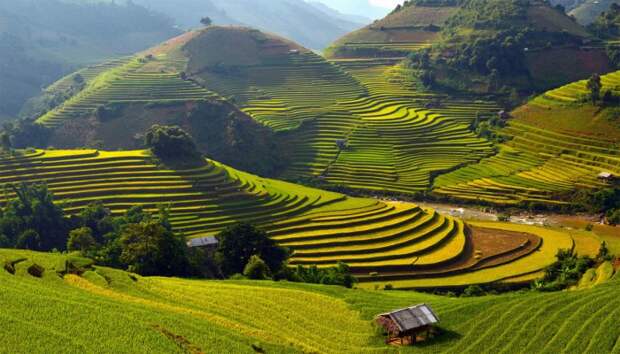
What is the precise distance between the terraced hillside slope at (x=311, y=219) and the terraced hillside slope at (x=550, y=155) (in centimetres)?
1145

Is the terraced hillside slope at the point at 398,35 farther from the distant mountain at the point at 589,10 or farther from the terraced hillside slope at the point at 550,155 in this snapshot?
the distant mountain at the point at 589,10

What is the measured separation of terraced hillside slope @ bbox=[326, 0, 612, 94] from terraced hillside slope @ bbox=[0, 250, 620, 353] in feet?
212

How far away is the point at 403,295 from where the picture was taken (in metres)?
30.9

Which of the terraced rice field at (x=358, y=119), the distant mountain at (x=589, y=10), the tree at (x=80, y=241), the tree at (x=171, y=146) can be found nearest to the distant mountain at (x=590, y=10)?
the distant mountain at (x=589, y=10)

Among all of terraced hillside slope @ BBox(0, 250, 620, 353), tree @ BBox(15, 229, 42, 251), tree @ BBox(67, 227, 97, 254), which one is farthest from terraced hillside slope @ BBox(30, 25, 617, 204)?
terraced hillside slope @ BBox(0, 250, 620, 353)

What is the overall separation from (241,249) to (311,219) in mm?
11422

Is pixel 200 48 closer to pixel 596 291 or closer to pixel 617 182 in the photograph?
pixel 617 182

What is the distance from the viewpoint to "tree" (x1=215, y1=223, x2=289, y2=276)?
35.7 m

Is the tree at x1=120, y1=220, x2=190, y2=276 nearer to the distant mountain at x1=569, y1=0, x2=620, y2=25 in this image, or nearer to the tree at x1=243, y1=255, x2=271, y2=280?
the tree at x1=243, y1=255, x2=271, y2=280

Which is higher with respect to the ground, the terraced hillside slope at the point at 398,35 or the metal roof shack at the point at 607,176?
the terraced hillside slope at the point at 398,35

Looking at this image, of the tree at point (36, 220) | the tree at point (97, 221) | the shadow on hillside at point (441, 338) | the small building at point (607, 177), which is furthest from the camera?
the small building at point (607, 177)

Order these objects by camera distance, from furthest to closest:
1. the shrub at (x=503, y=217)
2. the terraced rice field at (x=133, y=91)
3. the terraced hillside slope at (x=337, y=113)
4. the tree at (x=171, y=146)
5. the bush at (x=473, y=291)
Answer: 1. the terraced rice field at (x=133, y=91)
2. the terraced hillside slope at (x=337, y=113)
3. the tree at (x=171, y=146)
4. the shrub at (x=503, y=217)
5. the bush at (x=473, y=291)

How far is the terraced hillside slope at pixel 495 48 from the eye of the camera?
3460 inches

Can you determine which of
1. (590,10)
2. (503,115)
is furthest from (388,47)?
(590,10)
